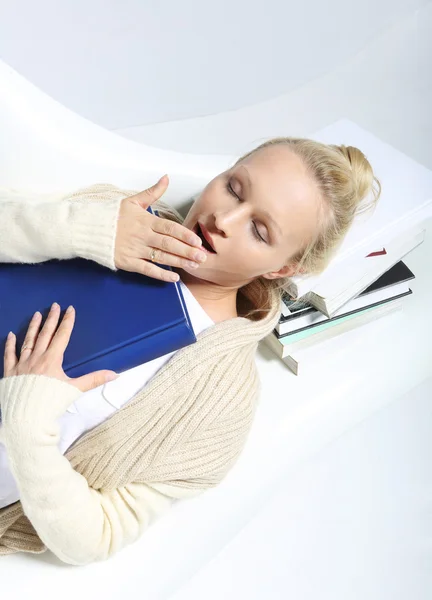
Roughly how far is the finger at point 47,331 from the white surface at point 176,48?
1.02m

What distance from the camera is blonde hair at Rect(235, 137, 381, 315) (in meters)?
0.92

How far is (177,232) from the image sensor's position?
2.73 ft

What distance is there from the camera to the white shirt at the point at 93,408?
2.91 ft

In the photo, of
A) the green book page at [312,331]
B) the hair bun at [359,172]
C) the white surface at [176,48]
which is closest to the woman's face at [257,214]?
the hair bun at [359,172]

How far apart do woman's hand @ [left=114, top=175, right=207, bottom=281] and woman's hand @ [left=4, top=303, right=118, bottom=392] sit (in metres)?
0.10

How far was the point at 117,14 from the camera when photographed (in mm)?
1623

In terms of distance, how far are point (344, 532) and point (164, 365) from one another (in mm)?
477

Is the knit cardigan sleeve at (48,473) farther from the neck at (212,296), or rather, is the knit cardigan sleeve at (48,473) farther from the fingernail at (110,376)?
the neck at (212,296)

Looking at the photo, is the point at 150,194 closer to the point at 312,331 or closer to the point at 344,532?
the point at 312,331

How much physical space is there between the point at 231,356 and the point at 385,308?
406mm

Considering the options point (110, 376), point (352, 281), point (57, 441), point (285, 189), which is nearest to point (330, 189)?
point (285, 189)

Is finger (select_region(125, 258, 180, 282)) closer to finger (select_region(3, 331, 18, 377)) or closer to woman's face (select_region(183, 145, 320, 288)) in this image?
woman's face (select_region(183, 145, 320, 288))

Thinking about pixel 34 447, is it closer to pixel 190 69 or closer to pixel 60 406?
pixel 60 406

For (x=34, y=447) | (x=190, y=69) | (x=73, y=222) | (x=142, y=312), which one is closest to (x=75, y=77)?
(x=190, y=69)
